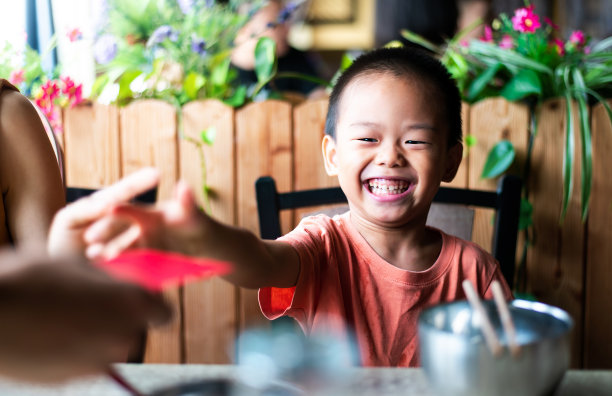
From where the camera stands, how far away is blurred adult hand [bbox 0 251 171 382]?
35 cm

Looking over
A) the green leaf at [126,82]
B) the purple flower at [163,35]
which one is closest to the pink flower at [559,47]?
the purple flower at [163,35]

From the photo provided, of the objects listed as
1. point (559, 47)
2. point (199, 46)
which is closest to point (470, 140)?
point (559, 47)

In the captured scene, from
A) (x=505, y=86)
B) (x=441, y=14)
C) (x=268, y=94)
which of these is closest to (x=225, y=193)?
(x=268, y=94)

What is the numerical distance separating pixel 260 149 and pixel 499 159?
0.75 m

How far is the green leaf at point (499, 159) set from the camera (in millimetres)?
1676

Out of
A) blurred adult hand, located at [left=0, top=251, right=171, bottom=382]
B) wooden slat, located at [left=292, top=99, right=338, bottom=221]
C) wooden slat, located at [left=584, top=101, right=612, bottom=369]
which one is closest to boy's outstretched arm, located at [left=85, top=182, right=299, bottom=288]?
blurred adult hand, located at [left=0, top=251, right=171, bottom=382]

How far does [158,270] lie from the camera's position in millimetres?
432

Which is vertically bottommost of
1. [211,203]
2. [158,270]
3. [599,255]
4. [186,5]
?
[599,255]

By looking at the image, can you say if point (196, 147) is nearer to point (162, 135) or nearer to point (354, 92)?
point (162, 135)

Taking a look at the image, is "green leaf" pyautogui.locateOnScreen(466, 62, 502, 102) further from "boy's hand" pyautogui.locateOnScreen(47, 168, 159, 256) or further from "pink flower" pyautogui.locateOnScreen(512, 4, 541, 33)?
"boy's hand" pyautogui.locateOnScreen(47, 168, 159, 256)

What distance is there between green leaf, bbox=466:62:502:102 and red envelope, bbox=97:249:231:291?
4.78 feet

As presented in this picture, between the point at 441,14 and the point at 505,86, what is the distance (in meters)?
2.08

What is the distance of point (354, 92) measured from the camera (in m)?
1.08

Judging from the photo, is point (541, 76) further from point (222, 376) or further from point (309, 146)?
point (222, 376)
